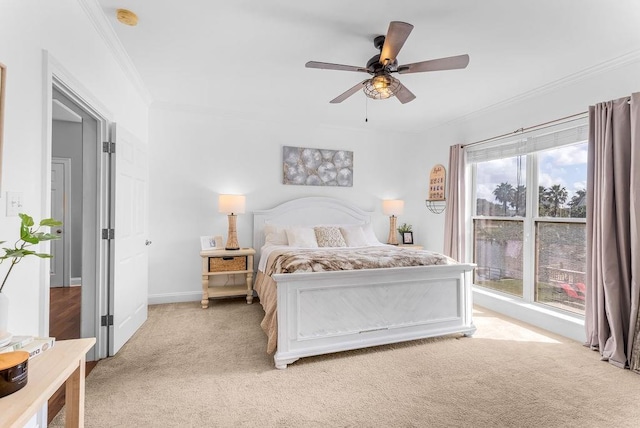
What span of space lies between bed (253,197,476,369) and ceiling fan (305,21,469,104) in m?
1.51

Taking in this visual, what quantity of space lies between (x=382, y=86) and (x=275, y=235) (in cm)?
242

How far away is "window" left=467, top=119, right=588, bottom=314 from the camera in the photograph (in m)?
3.19

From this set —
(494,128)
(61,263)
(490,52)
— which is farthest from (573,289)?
(61,263)

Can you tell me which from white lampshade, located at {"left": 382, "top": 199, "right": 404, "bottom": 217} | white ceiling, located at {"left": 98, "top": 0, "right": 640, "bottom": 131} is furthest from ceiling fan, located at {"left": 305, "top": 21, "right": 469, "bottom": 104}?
white lampshade, located at {"left": 382, "top": 199, "right": 404, "bottom": 217}

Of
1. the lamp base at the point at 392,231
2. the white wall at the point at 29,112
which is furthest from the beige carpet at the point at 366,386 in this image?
the lamp base at the point at 392,231

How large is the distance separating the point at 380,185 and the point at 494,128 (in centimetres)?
187

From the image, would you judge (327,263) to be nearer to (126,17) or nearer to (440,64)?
(440,64)

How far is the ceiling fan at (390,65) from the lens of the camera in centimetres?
199

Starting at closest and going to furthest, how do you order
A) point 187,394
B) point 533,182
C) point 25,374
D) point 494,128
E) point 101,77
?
point 25,374
point 187,394
point 101,77
point 533,182
point 494,128

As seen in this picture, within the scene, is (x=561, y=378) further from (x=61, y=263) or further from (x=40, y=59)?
(x=61, y=263)

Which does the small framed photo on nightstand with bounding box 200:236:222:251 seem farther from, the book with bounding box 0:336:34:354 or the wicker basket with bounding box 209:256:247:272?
the book with bounding box 0:336:34:354

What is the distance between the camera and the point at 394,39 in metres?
2.00

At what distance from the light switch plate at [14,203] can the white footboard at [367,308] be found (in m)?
1.56

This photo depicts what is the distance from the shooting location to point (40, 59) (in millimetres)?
1566
